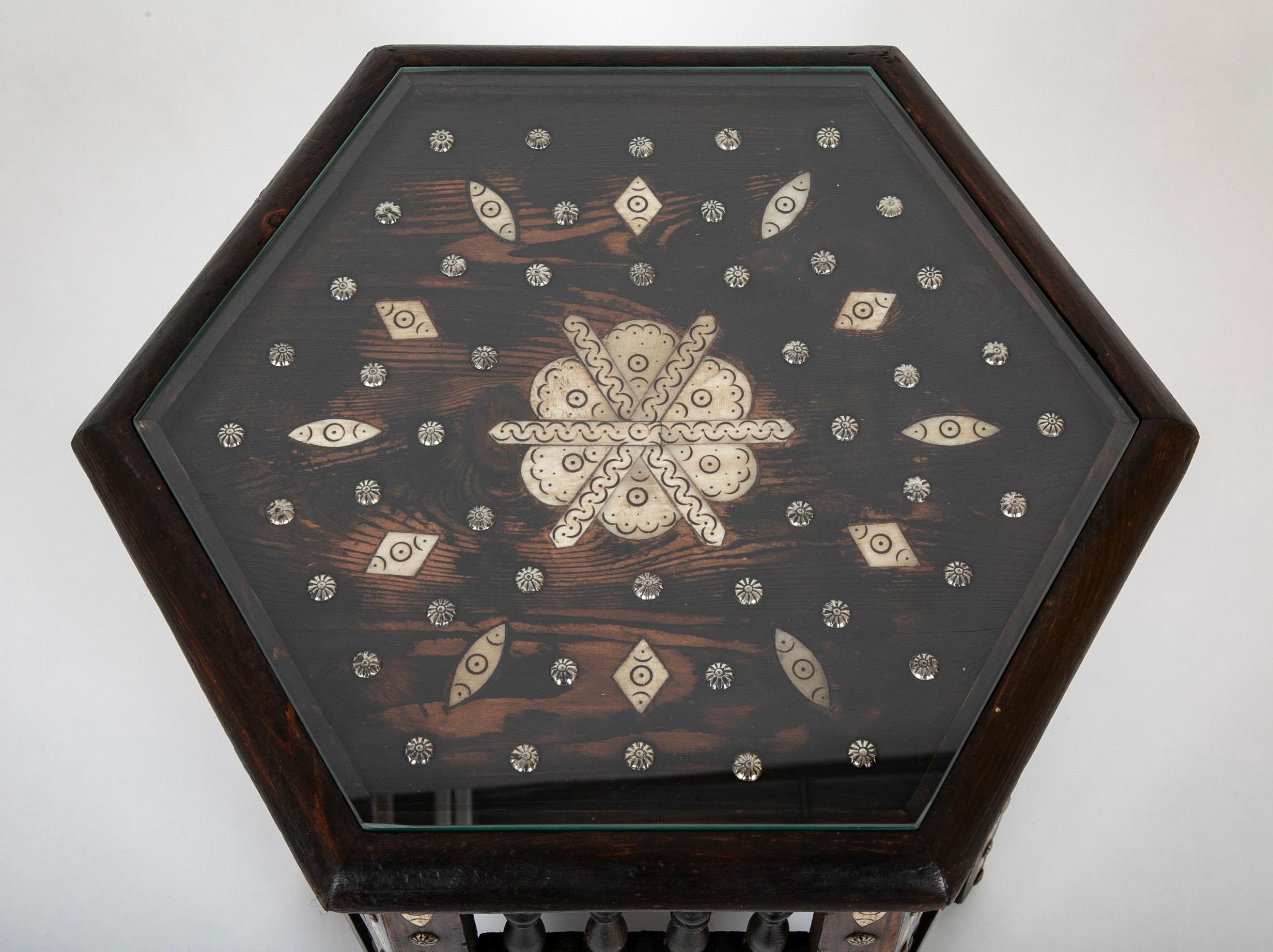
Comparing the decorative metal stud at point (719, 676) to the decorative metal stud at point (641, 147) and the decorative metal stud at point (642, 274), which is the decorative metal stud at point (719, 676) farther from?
the decorative metal stud at point (641, 147)

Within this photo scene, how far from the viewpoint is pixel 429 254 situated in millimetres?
1489

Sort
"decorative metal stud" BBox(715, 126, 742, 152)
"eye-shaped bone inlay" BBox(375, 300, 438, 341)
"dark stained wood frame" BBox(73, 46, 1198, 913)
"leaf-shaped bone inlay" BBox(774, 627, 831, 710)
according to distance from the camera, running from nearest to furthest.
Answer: "dark stained wood frame" BBox(73, 46, 1198, 913)
"leaf-shaped bone inlay" BBox(774, 627, 831, 710)
"eye-shaped bone inlay" BBox(375, 300, 438, 341)
"decorative metal stud" BBox(715, 126, 742, 152)

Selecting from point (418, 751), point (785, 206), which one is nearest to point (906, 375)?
point (785, 206)

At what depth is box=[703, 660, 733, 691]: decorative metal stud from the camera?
123cm

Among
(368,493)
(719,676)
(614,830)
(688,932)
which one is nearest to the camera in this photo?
(614,830)

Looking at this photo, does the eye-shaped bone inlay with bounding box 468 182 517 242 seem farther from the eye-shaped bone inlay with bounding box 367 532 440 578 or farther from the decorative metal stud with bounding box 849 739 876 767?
the decorative metal stud with bounding box 849 739 876 767

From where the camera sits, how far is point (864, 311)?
1.45 meters

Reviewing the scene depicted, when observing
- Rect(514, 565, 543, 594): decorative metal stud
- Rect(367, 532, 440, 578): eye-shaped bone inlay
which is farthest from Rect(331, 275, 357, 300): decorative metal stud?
Rect(514, 565, 543, 594): decorative metal stud

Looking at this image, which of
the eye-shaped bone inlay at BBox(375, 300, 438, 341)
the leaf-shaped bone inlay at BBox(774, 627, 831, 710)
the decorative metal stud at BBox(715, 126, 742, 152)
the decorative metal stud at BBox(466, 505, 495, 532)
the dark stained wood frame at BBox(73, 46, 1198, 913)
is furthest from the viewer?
the decorative metal stud at BBox(715, 126, 742, 152)

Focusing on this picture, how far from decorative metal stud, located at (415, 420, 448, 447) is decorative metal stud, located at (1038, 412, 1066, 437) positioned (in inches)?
28.3

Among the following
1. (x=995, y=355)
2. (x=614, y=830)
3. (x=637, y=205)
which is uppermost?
(x=637, y=205)

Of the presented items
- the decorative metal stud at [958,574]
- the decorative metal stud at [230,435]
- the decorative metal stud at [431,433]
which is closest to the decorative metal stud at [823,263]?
the decorative metal stud at [958,574]

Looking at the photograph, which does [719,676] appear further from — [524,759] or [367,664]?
[367,664]

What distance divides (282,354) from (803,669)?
0.74 metres
